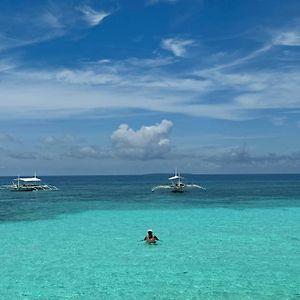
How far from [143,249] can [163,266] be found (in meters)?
4.33

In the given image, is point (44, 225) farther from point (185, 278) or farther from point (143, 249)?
point (185, 278)

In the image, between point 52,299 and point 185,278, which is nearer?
point 52,299

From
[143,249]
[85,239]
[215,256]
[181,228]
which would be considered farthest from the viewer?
[181,228]

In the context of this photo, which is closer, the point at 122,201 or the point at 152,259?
the point at 152,259

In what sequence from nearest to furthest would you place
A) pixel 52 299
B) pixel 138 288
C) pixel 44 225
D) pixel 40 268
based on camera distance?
pixel 52 299, pixel 138 288, pixel 40 268, pixel 44 225

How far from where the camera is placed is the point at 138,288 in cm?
1897

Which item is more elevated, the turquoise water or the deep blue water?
the deep blue water

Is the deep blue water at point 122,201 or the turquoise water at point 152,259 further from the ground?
the deep blue water at point 122,201

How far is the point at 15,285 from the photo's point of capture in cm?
1964

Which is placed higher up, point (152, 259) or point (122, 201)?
point (122, 201)

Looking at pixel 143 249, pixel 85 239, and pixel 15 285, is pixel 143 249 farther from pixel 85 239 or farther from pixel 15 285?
pixel 15 285

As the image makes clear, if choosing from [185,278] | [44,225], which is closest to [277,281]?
[185,278]

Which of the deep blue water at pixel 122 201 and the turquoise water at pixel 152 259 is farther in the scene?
the deep blue water at pixel 122 201

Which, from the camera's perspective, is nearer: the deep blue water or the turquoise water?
the turquoise water
